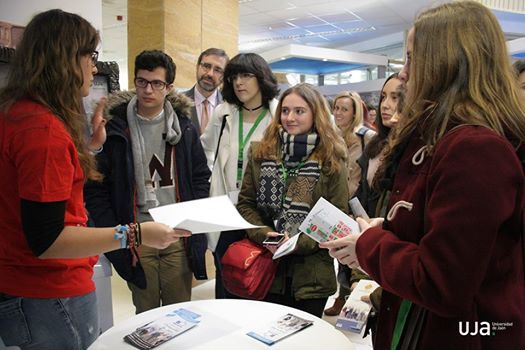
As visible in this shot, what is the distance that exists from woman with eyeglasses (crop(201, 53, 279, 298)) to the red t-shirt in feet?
4.45

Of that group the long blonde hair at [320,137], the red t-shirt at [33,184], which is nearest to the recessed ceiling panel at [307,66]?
the long blonde hair at [320,137]

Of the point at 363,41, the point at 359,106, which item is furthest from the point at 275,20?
the point at 359,106

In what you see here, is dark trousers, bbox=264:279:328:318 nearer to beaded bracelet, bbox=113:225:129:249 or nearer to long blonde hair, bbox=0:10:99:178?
beaded bracelet, bbox=113:225:129:249

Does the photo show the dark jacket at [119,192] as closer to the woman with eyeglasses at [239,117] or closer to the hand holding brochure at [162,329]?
the woman with eyeglasses at [239,117]

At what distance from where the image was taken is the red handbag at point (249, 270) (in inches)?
80.0

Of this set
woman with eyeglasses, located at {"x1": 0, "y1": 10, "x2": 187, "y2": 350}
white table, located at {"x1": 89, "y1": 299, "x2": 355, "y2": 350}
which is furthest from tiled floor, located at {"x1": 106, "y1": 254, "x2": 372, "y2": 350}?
woman with eyeglasses, located at {"x1": 0, "y1": 10, "x2": 187, "y2": 350}

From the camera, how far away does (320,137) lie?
2.30m

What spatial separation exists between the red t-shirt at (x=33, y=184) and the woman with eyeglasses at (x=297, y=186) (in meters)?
1.04

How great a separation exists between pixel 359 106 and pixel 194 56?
184cm

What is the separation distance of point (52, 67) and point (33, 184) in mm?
363

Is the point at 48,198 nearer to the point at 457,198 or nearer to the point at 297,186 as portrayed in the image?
the point at 457,198

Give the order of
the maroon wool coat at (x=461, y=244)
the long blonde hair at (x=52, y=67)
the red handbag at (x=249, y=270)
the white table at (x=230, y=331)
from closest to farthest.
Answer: the maroon wool coat at (x=461, y=244)
the long blonde hair at (x=52, y=67)
the white table at (x=230, y=331)
the red handbag at (x=249, y=270)

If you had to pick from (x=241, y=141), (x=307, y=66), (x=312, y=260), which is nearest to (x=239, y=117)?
(x=241, y=141)

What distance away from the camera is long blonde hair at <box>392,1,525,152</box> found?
2.92 ft
